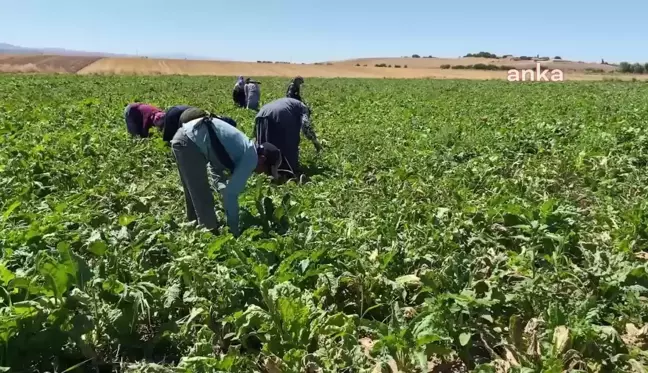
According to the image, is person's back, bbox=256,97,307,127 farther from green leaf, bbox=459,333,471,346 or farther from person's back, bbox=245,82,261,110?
person's back, bbox=245,82,261,110

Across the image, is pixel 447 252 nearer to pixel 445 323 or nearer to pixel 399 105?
pixel 445 323

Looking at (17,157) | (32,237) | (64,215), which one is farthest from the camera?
(17,157)

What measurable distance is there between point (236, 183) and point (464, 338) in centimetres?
234

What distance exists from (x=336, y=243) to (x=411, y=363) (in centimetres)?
152

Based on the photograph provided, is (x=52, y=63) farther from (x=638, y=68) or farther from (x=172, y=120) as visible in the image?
(x=638, y=68)

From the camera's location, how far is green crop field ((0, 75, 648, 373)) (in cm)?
311

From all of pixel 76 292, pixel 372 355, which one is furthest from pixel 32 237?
pixel 372 355

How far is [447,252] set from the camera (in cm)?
441

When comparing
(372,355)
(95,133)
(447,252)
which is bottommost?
(372,355)

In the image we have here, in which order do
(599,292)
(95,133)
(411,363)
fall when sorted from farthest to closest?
(95,133), (599,292), (411,363)

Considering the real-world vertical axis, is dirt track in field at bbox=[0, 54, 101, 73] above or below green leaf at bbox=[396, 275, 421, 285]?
above

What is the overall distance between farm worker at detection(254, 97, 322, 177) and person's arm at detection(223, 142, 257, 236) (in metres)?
2.59

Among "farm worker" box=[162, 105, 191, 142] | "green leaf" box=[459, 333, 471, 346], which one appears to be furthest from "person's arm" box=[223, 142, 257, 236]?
"green leaf" box=[459, 333, 471, 346]

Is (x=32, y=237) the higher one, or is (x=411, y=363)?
(x=32, y=237)
